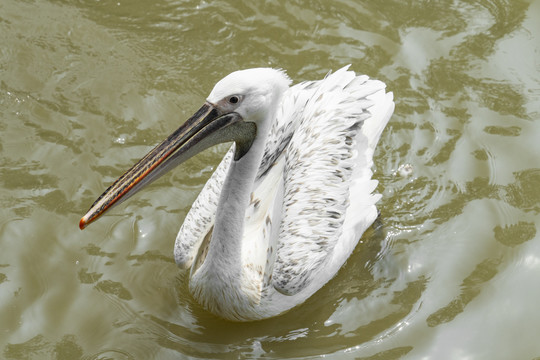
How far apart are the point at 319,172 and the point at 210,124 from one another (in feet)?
3.28

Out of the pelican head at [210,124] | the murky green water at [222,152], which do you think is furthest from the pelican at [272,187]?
the murky green water at [222,152]

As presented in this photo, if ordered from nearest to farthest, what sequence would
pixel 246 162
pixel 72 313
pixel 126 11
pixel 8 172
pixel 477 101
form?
pixel 246 162 < pixel 72 313 < pixel 8 172 < pixel 477 101 < pixel 126 11

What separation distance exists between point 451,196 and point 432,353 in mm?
1360

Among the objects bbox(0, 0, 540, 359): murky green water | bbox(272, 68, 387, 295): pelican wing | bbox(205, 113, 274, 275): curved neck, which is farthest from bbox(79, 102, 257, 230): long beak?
Answer: bbox(0, 0, 540, 359): murky green water

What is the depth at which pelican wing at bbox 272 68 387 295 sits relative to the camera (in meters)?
4.71

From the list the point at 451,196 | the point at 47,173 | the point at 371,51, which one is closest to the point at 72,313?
the point at 47,173

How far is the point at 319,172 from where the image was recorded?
16.5 feet

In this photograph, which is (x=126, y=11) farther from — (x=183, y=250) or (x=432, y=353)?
(x=432, y=353)

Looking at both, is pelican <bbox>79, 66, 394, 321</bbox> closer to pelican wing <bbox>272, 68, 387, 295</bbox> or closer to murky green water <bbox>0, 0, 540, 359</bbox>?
pelican wing <bbox>272, 68, 387, 295</bbox>

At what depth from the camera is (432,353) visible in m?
4.73

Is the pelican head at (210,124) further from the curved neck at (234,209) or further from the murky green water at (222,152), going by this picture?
the murky green water at (222,152)

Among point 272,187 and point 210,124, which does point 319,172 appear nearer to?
point 272,187

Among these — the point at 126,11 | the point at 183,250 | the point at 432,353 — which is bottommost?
the point at 432,353

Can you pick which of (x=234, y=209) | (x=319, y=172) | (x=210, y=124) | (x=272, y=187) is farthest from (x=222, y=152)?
(x=210, y=124)
